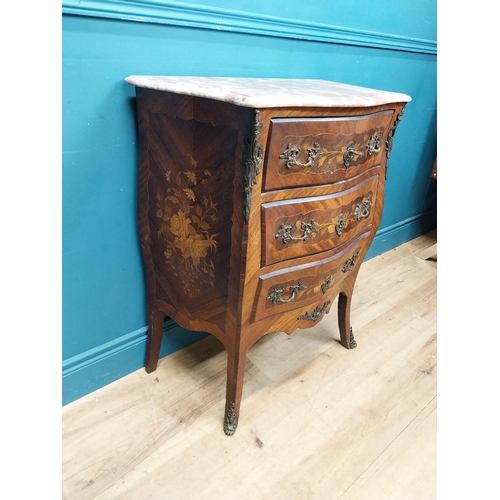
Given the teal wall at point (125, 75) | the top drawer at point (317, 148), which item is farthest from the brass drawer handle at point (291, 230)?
the teal wall at point (125, 75)

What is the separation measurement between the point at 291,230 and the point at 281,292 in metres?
0.19

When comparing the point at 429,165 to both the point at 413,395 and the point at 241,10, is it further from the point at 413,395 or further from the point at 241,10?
the point at 241,10

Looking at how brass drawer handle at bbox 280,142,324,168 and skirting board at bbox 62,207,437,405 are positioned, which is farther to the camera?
skirting board at bbox 62,207,437,405

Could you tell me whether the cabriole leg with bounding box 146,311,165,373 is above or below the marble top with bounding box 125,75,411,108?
below

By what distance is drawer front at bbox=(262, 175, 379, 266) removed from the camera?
989 mm

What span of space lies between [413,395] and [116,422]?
3.26 feet

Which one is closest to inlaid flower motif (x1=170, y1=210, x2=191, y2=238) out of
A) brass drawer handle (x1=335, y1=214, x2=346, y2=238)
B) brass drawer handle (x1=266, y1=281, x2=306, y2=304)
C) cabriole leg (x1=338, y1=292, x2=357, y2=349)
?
brass drawer handle (x1=266, y1=281, x2=306, y2=304)

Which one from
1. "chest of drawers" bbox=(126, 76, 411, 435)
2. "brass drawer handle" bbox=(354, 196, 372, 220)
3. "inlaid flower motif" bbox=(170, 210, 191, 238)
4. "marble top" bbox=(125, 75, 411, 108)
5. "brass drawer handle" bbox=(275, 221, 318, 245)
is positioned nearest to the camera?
"marble top" bbox=(125, 75, 411, 108)

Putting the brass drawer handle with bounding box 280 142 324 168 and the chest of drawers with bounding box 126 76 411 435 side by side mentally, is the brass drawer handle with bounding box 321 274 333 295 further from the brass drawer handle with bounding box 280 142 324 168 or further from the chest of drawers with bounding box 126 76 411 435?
the brass drawer handle with bounding box 280 142 324 168

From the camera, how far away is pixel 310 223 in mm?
1056

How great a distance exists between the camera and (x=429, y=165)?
99.3 inches

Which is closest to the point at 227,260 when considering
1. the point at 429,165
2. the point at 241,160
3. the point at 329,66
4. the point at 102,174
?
the point at 241,160

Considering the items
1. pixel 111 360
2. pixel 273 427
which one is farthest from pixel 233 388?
pixel 111 360

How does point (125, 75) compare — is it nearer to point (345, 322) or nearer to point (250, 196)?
point (250, 196)
